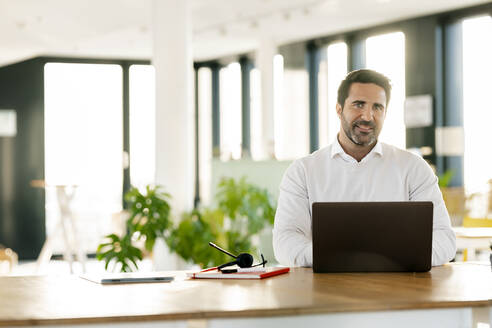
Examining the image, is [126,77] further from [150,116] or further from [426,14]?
[426,14]

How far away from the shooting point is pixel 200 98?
45.6ft

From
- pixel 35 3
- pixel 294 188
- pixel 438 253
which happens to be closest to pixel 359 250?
pixel 438 253

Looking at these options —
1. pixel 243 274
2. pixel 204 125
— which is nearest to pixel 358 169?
pixel 243 274

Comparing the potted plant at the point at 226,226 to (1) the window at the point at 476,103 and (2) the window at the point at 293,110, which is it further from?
(2) the window at the point at 293,110

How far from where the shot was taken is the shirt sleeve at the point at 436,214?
2812 mm

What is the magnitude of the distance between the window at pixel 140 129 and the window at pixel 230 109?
1264mm

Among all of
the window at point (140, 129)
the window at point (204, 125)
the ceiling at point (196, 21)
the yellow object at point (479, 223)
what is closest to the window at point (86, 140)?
the window at point (140, 129)

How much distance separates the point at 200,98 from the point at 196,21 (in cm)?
356

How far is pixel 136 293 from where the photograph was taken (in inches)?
87.7

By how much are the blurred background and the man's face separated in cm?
406

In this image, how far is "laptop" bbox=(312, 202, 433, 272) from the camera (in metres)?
2.45

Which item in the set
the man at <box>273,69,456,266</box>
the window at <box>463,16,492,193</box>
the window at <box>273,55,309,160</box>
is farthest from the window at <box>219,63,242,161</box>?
the man at <box>273,69,456,266</box>

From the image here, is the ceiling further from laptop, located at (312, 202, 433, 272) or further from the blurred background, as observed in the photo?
laptop, located at (312, 202, 433, 272)

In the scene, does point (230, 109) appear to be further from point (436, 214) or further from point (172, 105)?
point (436, 214)
